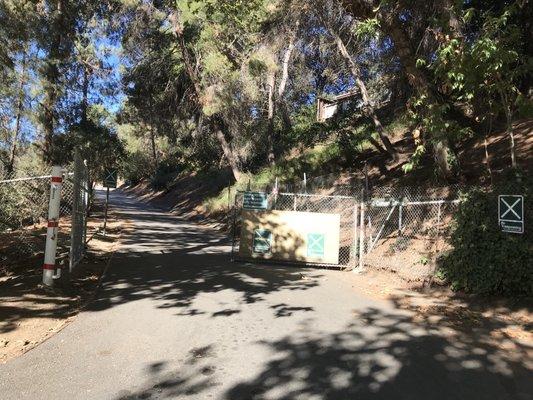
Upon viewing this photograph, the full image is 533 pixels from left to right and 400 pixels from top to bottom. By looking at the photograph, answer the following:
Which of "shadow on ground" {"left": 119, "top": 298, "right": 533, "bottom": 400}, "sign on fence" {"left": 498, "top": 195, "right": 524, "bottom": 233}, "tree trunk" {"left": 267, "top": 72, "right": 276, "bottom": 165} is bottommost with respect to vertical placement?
"shadow on ground" {"left": 119, "top": 298, "right": 533, "bottom": 400}

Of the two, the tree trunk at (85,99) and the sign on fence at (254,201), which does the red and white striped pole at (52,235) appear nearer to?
the sign on fence at (254,201)

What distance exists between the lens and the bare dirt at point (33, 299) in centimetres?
586

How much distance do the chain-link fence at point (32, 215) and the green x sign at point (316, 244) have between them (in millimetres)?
5371

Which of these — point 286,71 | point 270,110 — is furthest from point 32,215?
point 270,110

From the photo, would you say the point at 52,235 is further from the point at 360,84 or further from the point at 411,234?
the point at 360,84

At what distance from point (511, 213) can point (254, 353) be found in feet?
15.9

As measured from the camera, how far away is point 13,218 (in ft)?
45.6

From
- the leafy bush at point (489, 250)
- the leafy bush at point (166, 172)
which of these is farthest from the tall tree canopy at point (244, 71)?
the leafy bush at point (166, 172)

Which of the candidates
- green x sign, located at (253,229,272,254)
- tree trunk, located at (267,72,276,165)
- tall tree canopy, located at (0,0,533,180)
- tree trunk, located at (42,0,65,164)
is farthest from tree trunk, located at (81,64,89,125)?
green x sign, located at (253,229,272,254)

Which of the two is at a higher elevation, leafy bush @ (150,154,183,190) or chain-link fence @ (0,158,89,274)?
leafy bush @ (150,154,183,190)

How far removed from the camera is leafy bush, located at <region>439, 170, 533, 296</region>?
26.1 ft

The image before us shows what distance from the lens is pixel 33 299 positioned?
758 cm

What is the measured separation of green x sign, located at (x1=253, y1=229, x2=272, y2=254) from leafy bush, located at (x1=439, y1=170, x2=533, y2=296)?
4518 millimetres

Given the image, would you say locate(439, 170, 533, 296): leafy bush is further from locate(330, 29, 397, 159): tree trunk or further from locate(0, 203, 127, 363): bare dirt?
locate(330, 29, 397, 159): tree trunk
